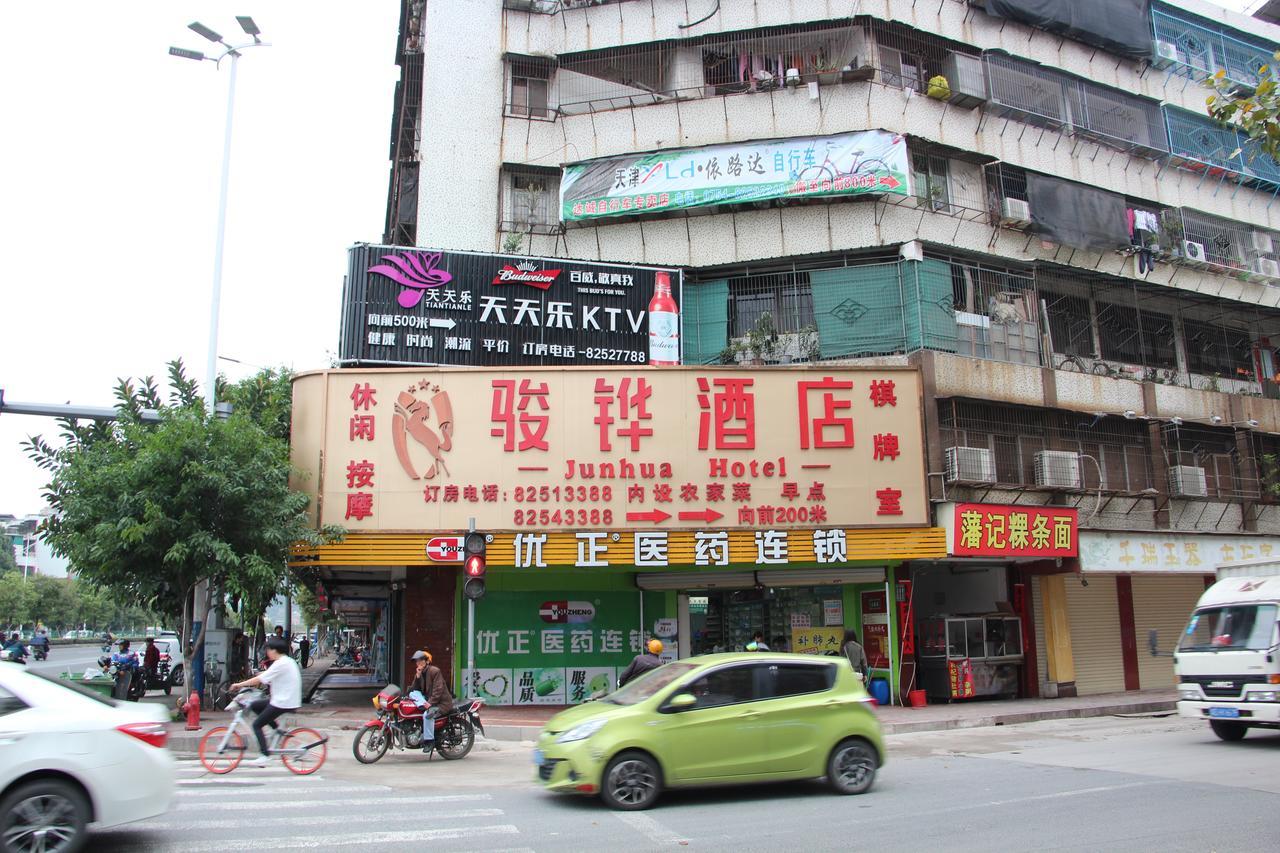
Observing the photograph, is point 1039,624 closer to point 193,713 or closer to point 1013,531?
point 1013,531

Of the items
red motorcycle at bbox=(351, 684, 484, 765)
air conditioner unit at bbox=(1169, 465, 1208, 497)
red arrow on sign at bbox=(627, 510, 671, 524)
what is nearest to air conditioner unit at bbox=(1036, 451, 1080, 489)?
air conditioner unit at bbox=(1169, 465, 1208, 497)

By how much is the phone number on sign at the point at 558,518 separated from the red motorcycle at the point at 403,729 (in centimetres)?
595

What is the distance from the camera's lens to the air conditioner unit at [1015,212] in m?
23.5

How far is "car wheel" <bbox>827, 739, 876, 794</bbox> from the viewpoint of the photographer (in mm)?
9883

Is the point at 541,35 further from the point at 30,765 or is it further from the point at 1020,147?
the point at 30,765

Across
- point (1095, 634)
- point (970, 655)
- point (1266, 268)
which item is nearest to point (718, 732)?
point (970, 655)

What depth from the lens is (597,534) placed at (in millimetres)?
18594

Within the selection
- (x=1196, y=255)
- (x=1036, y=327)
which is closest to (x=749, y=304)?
(x=1036, y=327)

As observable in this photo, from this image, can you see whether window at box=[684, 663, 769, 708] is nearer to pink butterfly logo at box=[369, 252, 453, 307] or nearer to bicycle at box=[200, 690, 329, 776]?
bicycle at box=[200, 690, 329, 776]

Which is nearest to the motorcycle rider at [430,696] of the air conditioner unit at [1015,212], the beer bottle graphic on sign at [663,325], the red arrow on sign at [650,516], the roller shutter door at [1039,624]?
the red arrow on sign at [650,516]

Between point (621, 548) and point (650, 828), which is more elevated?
point (621, 548)

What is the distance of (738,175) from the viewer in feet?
75.1

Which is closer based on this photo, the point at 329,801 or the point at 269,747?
the point at 329,801

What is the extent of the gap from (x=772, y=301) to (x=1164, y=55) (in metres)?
14.6
